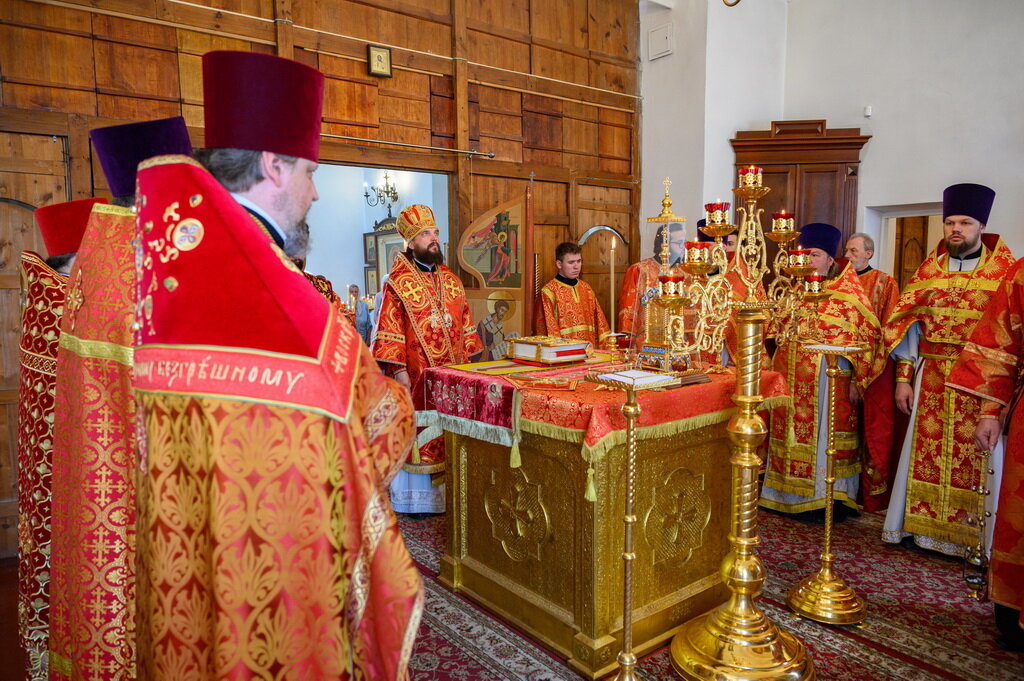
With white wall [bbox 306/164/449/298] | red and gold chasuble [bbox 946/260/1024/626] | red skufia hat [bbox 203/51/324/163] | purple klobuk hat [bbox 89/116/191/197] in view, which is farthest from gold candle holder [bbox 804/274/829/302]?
white wall [bbox 306/164/449/298]

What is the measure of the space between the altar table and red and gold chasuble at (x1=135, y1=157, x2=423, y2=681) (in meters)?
1.25

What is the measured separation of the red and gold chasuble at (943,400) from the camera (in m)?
3.81

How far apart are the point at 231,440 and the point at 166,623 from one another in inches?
17.0

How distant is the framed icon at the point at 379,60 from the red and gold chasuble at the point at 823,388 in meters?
3.84

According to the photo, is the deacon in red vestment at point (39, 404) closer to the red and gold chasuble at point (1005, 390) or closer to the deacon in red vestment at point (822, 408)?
the red and gold chasuble at point (1005, 390)

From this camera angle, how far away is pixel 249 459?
1.27m

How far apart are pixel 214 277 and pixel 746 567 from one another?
7.70 ft

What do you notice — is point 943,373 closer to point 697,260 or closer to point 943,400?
point 943,400

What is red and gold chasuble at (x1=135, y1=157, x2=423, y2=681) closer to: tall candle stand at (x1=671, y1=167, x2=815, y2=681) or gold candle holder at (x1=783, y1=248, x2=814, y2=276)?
tall candle stand at (x1=671, y1=167, x2=815, y2=681)

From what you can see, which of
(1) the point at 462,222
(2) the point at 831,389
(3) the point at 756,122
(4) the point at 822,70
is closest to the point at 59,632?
(2) the point at 831,389

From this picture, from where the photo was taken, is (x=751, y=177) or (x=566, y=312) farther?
(x=566, y=312)

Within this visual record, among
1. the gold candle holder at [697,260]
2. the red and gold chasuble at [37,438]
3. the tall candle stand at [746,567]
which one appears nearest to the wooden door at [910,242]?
the tall candle stand at [746,567]

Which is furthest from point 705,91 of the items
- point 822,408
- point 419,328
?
point 419,328

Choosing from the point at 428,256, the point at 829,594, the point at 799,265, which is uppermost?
the point at 428,256
